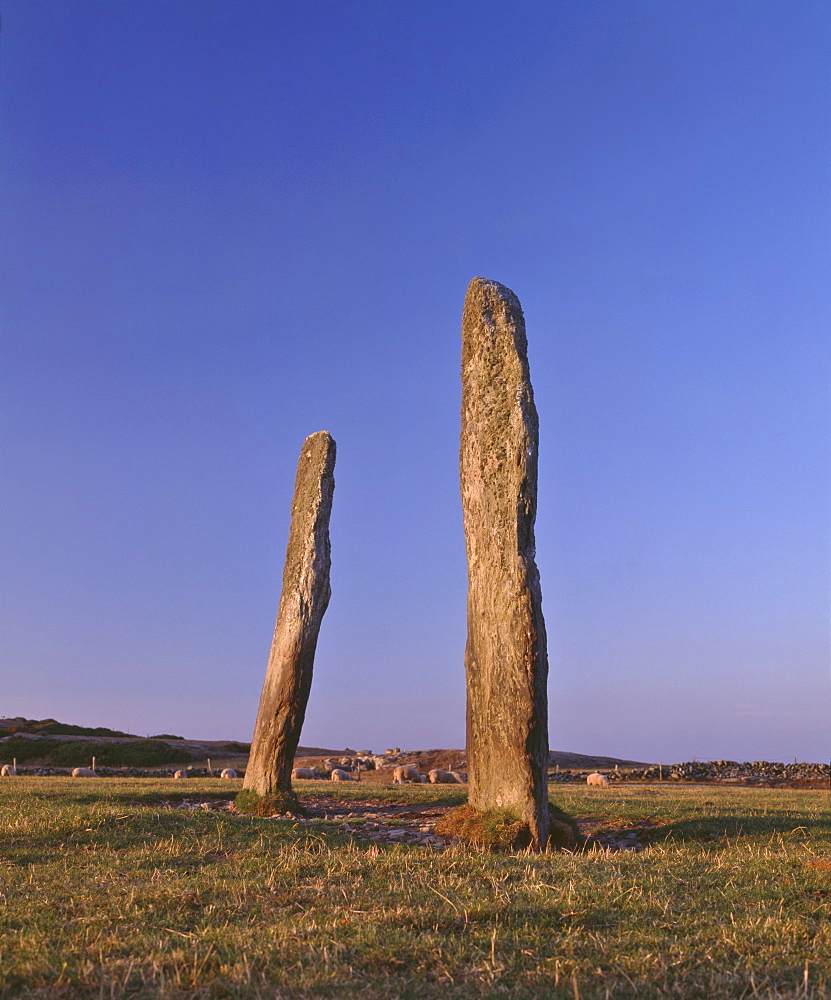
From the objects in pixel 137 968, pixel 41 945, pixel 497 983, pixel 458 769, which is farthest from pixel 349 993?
pixel 458 769

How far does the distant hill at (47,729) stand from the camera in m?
37.4

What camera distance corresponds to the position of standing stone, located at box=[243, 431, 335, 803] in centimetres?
1420

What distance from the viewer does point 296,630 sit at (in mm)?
14633

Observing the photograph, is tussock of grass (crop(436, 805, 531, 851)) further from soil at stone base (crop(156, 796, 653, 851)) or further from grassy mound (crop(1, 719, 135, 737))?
grassy mound (crop(1, 719, 135, 737))

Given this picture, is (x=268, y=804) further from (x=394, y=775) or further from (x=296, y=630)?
(x=394, y=775)

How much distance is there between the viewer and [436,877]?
6645mm

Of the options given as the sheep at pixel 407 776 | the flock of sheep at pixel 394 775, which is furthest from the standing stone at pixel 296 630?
the sheep at pixel 407 776

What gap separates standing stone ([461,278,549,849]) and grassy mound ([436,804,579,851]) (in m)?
0.12

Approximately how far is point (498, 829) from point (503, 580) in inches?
113

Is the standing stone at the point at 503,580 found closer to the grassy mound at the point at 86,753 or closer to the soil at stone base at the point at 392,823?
the soil at stone base at the point at 392,823

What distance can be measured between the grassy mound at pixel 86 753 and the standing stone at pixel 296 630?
62.0ft

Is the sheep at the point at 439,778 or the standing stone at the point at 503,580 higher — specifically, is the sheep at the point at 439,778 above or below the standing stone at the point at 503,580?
below

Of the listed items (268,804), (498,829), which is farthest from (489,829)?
(268,804)

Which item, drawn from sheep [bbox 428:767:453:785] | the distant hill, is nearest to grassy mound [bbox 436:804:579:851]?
sheep [bbox 428:767:453:785]
